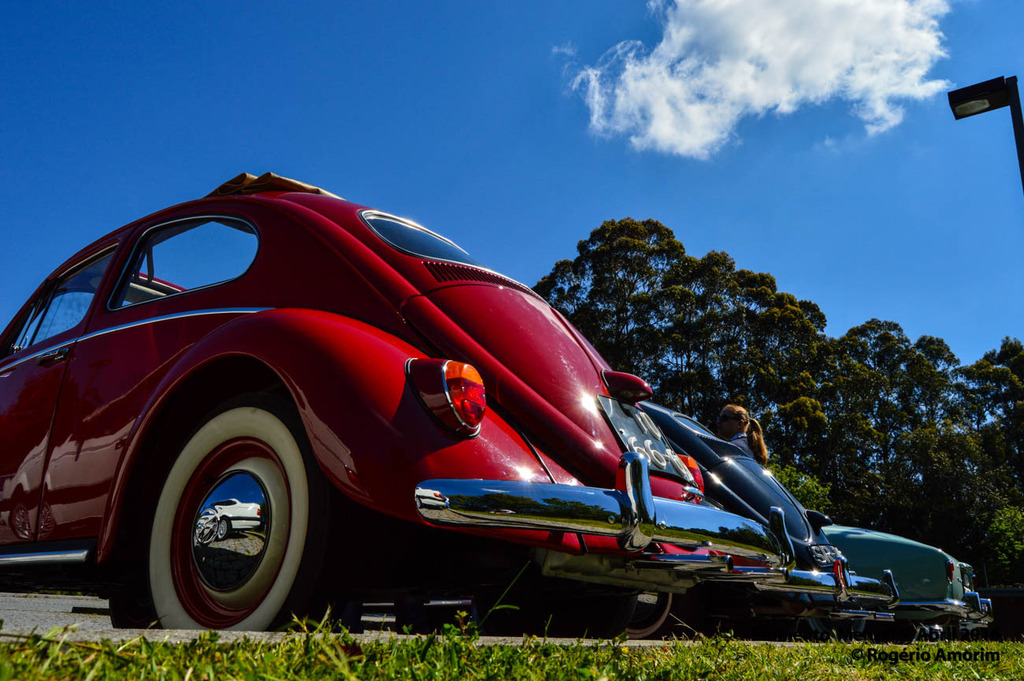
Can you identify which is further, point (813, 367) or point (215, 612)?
point (813, 367)

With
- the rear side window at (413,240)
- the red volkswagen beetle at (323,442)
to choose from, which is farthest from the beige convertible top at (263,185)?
the rear side window at (413,240)

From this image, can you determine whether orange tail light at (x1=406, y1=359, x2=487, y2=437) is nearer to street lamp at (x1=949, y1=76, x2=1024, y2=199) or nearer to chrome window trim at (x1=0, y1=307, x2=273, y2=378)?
chrome window trim at (x1=0, y1=307, x2=273, y2=378)

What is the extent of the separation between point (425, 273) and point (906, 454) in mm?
31663

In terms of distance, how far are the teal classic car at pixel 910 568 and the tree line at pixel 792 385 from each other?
16.2 m

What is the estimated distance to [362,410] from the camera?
218 cm

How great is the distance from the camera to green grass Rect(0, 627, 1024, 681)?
4.18 ft

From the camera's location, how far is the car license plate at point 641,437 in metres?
2.90

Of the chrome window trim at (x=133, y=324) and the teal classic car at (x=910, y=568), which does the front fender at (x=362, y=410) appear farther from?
the teal classic car at (x=910, y=568)

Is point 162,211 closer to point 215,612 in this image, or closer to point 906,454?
point 215,612


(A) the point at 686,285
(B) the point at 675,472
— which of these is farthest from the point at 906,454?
(B) the point at 675,472

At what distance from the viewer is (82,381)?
125 inches

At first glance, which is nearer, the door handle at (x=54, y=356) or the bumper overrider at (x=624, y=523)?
the bumper overrider at (x=624, y=523)

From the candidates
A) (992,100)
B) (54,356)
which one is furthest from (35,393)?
(992,100)

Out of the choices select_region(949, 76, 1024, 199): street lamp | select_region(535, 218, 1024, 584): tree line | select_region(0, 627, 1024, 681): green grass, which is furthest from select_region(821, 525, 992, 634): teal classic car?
select_region(535, 218, 1024, 584): tree line
